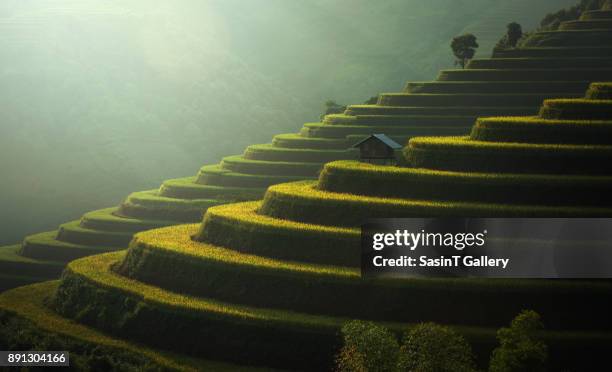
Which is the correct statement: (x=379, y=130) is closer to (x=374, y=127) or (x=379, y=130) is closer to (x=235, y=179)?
(x=374, y=127)

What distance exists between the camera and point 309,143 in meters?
87.2

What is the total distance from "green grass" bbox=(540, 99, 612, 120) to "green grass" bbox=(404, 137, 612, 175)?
4.30 metres

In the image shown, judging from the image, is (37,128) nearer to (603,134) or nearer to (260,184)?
(260,184)

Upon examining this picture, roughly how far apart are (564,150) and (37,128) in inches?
6300

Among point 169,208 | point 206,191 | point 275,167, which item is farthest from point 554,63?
point 169,208

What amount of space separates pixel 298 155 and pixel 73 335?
1571 inches

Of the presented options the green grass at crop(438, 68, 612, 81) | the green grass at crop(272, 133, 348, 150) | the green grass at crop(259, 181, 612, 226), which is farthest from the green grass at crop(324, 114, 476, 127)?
the green grass at crop(259, 181, 612, 226)

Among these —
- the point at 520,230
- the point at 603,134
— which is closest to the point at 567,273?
the point at 520,230

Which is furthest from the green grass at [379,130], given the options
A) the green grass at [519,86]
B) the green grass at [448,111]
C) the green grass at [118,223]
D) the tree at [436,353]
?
the tree at [436,353]

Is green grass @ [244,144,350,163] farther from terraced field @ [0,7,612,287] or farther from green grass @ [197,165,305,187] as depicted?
green grass @ [197,165,305,187]

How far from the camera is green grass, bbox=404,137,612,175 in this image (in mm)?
47438

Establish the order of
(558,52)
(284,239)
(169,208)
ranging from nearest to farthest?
(284,239), (558,52), (169,208)

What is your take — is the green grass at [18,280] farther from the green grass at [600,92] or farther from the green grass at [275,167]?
the green grass at [600,92]

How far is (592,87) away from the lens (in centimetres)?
5609
